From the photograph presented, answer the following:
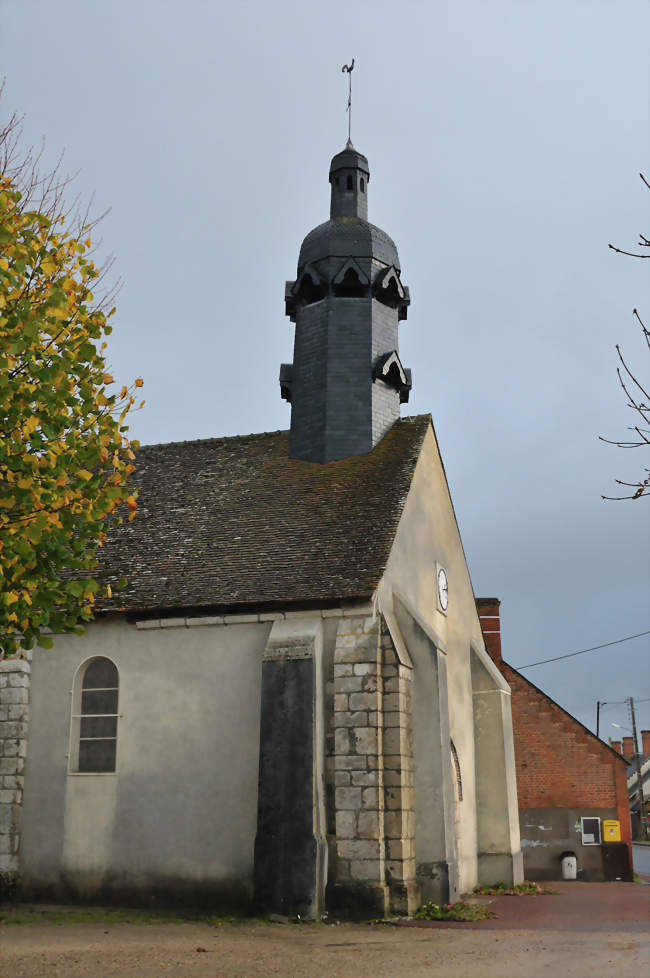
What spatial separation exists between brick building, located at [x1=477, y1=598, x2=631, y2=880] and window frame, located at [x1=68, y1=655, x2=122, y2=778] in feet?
39.4

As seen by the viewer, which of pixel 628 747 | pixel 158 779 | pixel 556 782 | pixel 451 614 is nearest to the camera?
pixel 158 779

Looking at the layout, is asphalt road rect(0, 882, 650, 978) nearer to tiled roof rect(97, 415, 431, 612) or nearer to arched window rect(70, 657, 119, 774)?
arched window rect(70, 657, 119, 774)

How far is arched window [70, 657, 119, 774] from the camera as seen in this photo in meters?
15.7

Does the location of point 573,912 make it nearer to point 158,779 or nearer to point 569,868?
point 158,779

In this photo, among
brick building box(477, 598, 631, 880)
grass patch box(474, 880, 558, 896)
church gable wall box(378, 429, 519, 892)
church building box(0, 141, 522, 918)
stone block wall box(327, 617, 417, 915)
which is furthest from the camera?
brick building box(477, 598, 631, 880)

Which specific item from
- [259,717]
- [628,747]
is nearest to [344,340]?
[259,717]

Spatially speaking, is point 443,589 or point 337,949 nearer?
point 337,949

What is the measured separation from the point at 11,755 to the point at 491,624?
13570mm

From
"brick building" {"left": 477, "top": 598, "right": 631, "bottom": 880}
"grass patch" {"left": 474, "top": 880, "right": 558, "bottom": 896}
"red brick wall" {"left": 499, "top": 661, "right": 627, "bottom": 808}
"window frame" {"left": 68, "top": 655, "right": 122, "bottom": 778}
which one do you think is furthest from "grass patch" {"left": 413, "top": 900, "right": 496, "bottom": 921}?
"red brick wall" {"left": 499, "top": 661, "right": 627, "bottom": 808}

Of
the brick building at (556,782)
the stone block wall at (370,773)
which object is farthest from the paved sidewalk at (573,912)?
the brick building at (556,782)

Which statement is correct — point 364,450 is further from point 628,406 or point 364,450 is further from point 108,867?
point 628,406

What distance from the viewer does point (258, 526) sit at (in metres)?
17.3

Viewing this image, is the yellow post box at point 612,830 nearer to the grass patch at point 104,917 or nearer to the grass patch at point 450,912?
the grass patch at point 450,912

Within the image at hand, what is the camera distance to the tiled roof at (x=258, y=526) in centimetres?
1532
